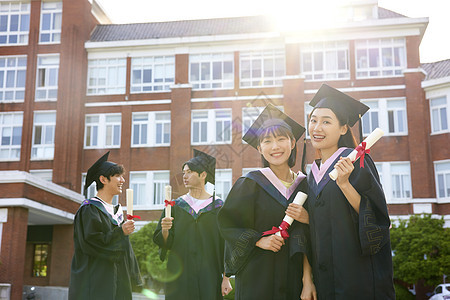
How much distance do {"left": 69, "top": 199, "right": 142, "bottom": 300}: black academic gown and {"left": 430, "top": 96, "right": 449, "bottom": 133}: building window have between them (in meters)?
21.7

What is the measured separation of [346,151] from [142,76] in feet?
81.3

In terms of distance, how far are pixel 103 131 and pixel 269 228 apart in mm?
24234

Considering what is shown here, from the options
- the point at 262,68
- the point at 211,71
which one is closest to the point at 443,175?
the point at 262,68

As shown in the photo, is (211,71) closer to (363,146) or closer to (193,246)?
(193,246)

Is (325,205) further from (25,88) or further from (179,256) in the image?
(25,88)

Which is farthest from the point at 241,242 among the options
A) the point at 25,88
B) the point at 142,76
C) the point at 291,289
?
the point at 25,88

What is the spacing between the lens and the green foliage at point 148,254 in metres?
22.6

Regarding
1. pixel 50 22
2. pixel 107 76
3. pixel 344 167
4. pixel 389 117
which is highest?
pixel 50 22

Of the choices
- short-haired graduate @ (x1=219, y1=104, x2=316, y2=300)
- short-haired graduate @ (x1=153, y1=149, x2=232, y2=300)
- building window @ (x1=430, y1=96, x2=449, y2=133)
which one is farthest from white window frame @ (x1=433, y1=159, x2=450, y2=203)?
short-haired graduate @ (x1=219, y1=104, x2=316, y2=300)

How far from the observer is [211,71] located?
89.2ft

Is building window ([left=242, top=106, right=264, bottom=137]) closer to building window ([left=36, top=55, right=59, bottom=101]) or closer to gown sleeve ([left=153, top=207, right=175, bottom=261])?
building window ([left=36, top=55, right=59, bottom=101])

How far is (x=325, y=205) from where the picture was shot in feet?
12.5

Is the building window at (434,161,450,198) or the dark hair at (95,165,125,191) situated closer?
the dark hair at (95,165,125,191)

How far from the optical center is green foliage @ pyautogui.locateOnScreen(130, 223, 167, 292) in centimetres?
2264
